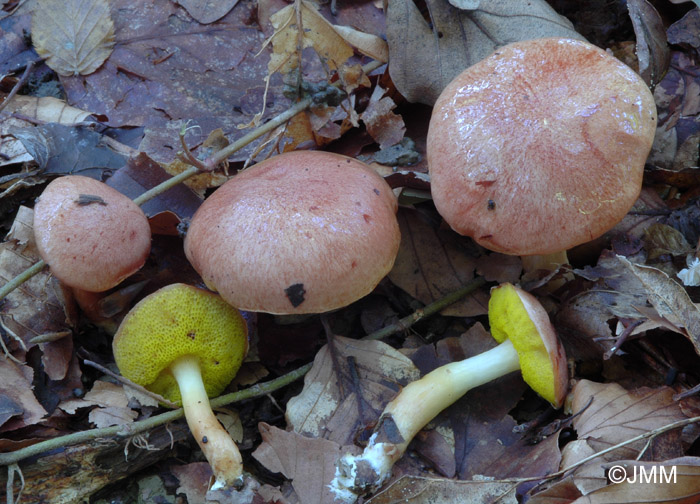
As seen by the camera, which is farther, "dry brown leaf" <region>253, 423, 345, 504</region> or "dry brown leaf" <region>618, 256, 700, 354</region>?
"dry brown leaf" <region>253, 423, 345, 504</region>

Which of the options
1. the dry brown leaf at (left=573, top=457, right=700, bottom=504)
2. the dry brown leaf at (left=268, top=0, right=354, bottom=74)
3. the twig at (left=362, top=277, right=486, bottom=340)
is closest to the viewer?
the dry brown leaf at (left=573, top=457, right=700, bottom=504)

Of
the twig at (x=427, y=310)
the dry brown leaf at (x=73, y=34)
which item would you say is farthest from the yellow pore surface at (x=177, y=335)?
the dry brown leaf at (x=73, y=34)

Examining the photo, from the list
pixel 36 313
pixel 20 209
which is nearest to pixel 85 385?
pixel 36 313

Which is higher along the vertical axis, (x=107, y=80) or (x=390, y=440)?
(x=107, y=80)

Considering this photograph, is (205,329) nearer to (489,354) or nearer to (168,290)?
(168,290)

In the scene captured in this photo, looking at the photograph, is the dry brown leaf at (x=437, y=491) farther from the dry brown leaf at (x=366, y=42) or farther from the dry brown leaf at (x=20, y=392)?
the dry brown leaf at (x=366, y=42)

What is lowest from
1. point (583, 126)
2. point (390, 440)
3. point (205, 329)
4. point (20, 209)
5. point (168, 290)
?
point (390, 440)

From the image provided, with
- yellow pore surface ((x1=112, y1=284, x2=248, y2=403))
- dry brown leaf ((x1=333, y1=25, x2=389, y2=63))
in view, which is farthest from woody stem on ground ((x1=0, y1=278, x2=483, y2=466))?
dry brown leaf ((x1=333, y1=25, x2=389, y2=63))

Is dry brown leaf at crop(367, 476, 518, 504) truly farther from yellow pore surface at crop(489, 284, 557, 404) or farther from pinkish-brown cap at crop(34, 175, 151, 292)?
pinkish-brown cap at crop(34, 175, 151, 292)
